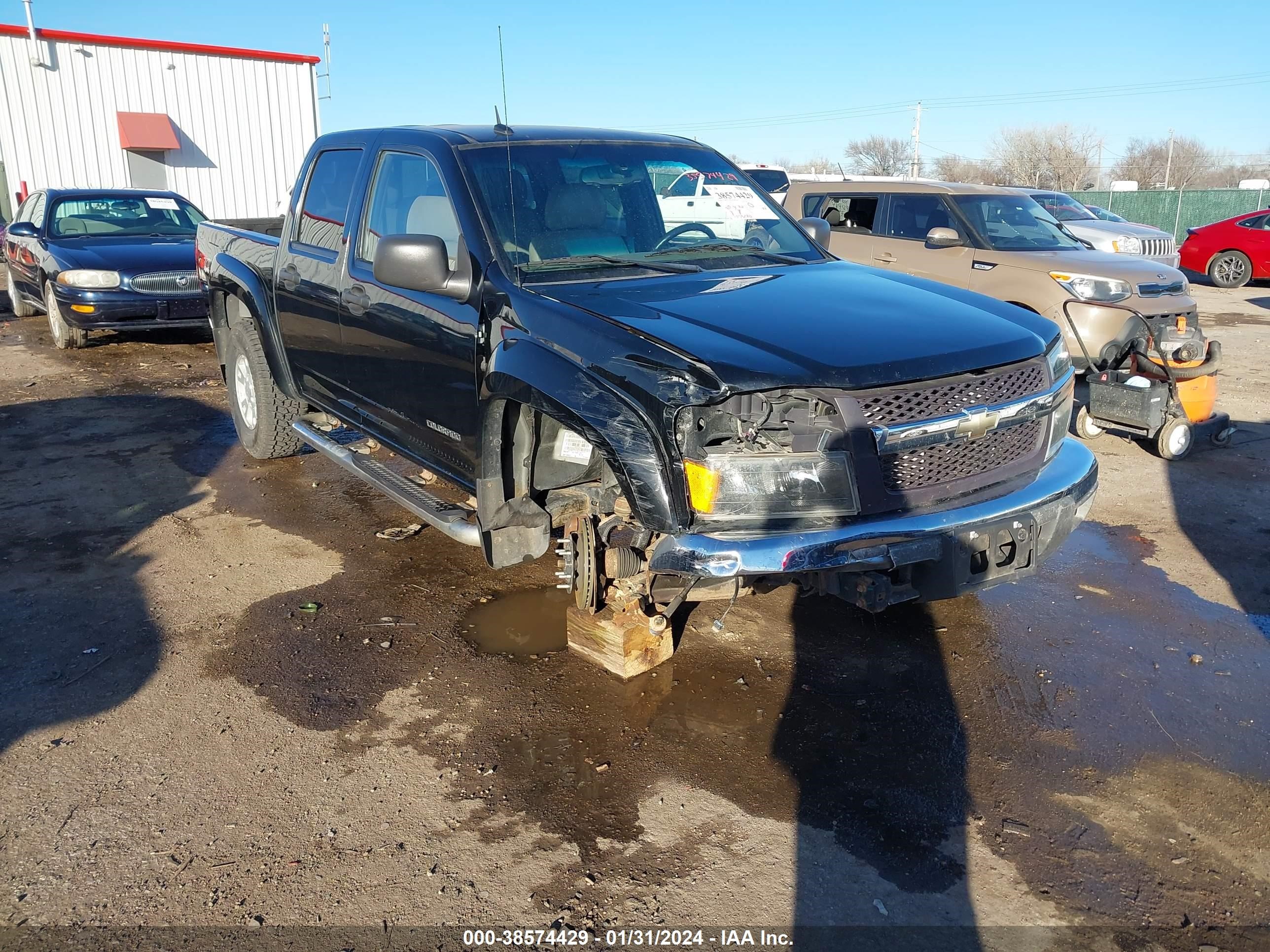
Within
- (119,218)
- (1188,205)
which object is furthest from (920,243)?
(1188,205)

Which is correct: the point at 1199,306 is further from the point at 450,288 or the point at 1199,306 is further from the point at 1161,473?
the point at 450,288

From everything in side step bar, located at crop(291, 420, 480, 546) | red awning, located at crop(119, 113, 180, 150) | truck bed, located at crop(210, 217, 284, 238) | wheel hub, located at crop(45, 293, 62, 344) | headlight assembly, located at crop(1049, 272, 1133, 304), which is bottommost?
wheel hub, located at crop(45, 293, 62, 344)

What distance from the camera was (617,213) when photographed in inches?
169

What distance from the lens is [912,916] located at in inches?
104

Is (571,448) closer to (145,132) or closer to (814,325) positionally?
(814,325)

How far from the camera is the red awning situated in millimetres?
23969

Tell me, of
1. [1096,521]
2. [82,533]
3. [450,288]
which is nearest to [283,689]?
[450,288]

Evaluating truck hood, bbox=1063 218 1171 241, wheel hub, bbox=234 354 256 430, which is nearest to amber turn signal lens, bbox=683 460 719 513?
wheel hub, bbox=234 354 256 430

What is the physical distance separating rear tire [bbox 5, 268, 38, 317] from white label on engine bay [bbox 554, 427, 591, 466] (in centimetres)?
1295

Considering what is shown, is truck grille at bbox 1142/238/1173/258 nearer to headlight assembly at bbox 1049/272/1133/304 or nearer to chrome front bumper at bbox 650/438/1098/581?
headlight assembly at bbox 1049/272/1133/304

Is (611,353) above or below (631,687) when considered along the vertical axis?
above

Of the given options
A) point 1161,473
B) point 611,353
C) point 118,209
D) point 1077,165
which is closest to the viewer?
point 611,353

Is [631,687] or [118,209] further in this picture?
[118,209]

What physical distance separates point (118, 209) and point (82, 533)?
8.06m
